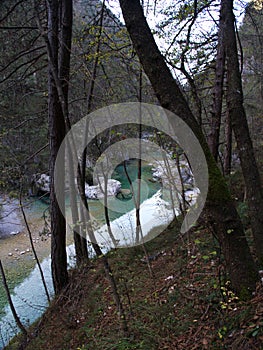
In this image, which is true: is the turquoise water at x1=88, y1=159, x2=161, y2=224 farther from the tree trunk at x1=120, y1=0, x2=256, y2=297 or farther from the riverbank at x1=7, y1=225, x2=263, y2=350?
the tree trunk at x1=120, y1=0, x2=256, y2=297

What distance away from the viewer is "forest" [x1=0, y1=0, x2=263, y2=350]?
2.07m

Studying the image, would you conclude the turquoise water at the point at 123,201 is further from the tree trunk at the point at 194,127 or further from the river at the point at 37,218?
the tree trunk at the point at 194,127

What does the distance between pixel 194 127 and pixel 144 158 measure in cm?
398

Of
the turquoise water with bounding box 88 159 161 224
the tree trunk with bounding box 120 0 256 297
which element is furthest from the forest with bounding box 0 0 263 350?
the turquoise water with bounding box 88 159 161 224

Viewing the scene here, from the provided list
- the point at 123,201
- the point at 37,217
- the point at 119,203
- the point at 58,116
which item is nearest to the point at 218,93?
the point at 58,116

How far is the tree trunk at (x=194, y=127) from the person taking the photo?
6.61ft

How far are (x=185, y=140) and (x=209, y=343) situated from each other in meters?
1.51

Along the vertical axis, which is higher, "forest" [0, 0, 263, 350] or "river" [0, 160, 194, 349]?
"forest" [0, 0, 263, 350]

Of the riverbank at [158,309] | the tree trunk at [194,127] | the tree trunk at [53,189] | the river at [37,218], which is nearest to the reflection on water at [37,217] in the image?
the river at [37,218]

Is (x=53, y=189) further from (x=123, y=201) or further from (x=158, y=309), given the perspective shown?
(x=123, y=201)

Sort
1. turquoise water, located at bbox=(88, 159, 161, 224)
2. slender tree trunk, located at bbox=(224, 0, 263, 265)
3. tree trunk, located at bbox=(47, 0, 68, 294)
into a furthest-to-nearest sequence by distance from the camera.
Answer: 1. turquoise water, located at bbox=(88, 159, 161, 224)
2. tree trunk, located at bbox=(47, 0, 68, 294)
3. slender tree trunk, located at bbox=(224, 0, 263, 265)

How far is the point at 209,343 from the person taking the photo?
6.58 ft

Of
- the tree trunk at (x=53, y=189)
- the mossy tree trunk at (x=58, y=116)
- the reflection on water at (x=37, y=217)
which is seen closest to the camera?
the mossy tree trunk at (x=58, y=116)

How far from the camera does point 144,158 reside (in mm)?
6023
